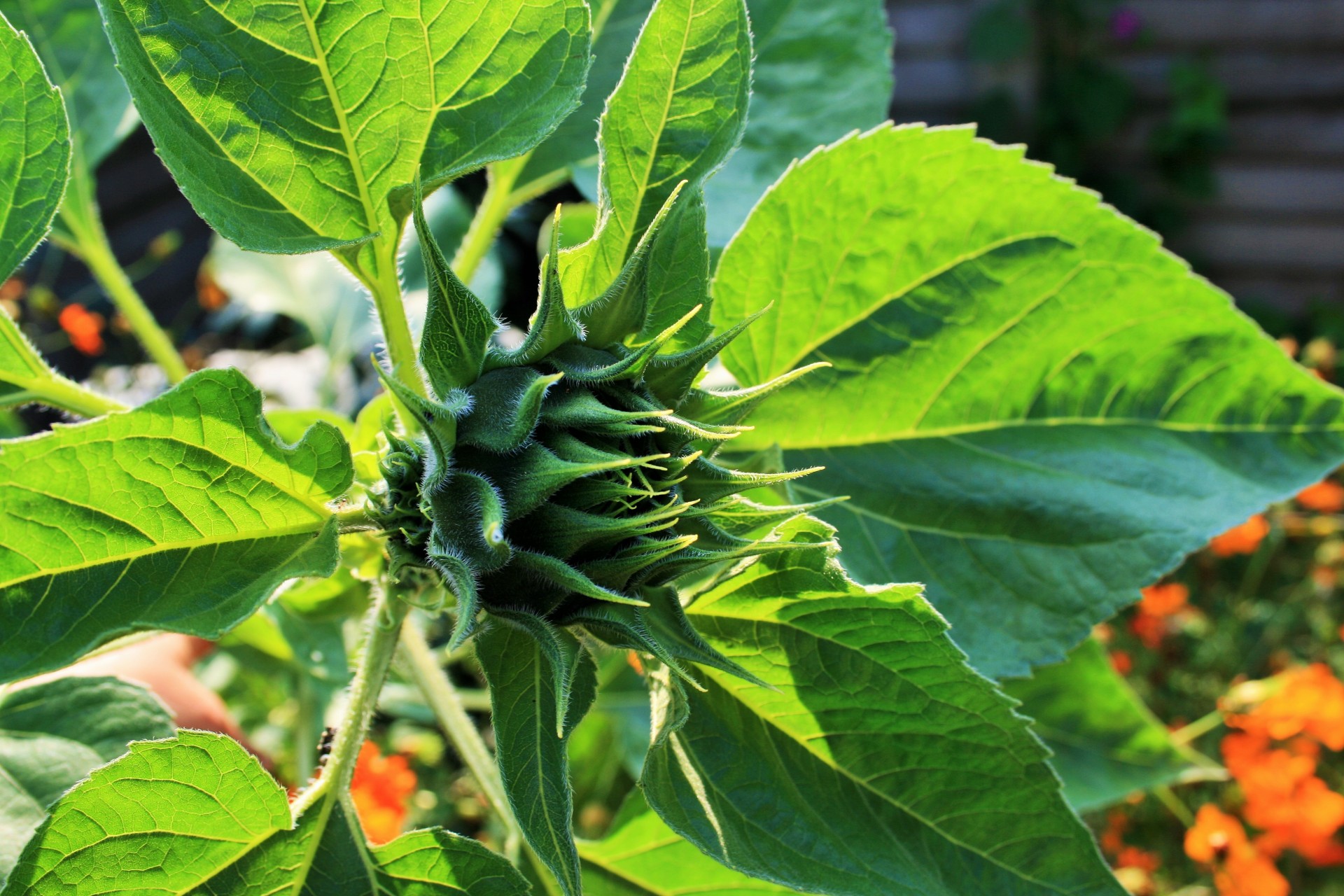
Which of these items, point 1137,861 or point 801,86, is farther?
point 1137,861

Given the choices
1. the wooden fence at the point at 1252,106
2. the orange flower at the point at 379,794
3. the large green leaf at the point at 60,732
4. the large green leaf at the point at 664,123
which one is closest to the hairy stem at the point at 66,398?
the large green leaf at the point at 60,732

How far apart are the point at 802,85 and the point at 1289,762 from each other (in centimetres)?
138

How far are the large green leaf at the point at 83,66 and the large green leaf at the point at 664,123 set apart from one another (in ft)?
1.73

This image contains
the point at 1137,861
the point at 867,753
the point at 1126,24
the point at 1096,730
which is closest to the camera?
the point at 867,753

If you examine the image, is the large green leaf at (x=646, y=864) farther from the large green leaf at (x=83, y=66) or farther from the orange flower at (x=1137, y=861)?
the orange flower at (x=1137, y=861)

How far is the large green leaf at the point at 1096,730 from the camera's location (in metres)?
1.08

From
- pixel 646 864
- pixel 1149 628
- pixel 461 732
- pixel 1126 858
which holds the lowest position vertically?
pixel 1126 858

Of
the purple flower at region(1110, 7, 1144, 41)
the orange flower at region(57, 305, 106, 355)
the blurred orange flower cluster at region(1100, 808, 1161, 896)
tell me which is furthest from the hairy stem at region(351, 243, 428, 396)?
the purple flower at region(1110, 7, 1144, 41)

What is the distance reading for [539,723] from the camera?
484mm

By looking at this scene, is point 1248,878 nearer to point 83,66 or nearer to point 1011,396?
point 1011,396

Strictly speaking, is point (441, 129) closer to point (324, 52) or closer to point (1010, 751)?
point (324, 52)

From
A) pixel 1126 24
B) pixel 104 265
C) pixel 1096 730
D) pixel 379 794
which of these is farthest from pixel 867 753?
pixel 1126 24

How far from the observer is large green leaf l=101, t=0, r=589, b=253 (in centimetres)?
49

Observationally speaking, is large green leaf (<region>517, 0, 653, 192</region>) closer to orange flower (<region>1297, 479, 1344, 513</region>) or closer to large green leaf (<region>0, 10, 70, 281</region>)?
large green leaf (<region>0, 10, 70, 281</region>)
